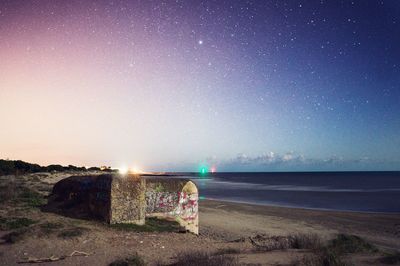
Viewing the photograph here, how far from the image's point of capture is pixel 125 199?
1536 cm

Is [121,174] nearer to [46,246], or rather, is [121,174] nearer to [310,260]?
[46,246]

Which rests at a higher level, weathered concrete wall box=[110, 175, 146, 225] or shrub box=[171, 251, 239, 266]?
weathered concrete wall box=[110, 175, 146, 225]

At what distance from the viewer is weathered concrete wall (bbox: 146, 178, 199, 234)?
17.8m

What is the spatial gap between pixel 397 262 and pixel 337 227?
53.8 feet

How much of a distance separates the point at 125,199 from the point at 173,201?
3.58 meters

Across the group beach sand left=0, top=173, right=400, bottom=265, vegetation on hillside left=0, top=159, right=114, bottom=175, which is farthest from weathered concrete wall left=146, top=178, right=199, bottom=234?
vegetation on hillside left=0, top=159, right=114, bottom=175

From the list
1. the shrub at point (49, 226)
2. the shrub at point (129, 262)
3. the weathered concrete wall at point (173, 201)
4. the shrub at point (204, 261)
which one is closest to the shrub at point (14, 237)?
the shrub at point (49, 226)

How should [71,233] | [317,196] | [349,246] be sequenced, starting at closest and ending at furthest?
1. [71,233]
2. [349,246]
3. [317,196]

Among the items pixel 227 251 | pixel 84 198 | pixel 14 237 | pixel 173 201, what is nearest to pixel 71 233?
pixel 14 237

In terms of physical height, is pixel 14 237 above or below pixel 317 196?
above

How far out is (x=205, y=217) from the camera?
2767cm

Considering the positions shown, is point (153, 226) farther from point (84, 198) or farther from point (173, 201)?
point (84, 198)

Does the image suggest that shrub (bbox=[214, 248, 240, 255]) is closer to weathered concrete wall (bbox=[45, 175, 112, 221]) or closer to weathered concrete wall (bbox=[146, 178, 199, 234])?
weathered concrete wall (bbox=[45, 175, 112, 221])

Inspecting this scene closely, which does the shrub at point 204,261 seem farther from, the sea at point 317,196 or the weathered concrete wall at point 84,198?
the sea at point 317,196
